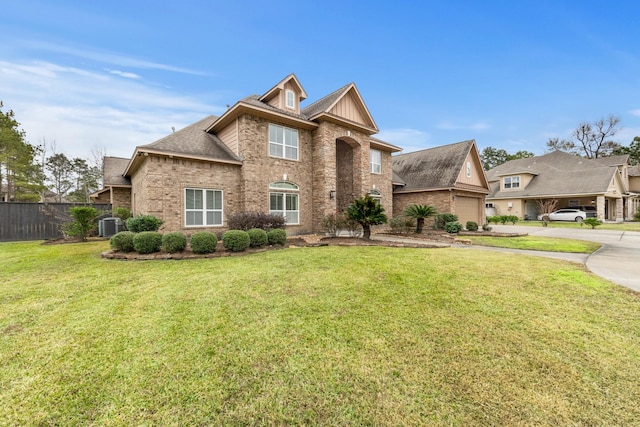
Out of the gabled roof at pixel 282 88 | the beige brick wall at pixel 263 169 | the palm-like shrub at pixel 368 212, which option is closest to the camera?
the palm-like shrub at pixel 368 212

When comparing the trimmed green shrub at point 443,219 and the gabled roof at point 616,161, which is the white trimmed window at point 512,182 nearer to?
the gabled roof at point 616,161

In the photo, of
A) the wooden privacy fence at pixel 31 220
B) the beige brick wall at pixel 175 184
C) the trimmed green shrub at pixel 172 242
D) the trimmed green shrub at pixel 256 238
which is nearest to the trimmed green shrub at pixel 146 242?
the trimmed green shrub at pixel 172 242

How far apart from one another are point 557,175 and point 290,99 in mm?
32383

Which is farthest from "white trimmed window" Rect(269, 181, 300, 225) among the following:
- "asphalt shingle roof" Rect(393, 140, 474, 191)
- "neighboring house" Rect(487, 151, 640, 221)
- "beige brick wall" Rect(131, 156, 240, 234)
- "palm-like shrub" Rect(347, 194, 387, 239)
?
"neighboring house" Rect(487, 151, 640, 221)

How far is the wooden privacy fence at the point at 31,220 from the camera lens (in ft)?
39.3

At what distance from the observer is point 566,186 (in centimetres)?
2662

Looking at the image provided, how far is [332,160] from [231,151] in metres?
5.41

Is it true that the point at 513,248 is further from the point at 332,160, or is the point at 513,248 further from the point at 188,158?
the point at 188,158

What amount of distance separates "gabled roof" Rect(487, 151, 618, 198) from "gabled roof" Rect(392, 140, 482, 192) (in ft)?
49.9

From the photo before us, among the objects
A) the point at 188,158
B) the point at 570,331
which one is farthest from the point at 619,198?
the point at 188,158

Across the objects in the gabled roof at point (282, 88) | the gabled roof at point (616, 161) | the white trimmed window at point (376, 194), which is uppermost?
the gabled roof at point (282, 88)

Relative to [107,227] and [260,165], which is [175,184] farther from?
[107,227]

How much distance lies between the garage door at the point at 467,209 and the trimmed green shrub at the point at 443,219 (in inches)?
114

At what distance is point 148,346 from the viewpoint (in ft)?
9.48
